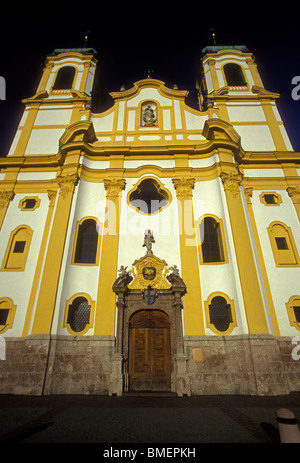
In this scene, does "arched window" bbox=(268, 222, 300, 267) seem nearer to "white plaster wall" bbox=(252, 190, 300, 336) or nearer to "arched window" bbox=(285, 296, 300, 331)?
"white plaster wall" bbox=(252, 190, 300, 336)

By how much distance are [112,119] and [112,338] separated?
1299cm

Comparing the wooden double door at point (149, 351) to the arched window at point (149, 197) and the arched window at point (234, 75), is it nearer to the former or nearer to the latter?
the arched window at point (149, 197)

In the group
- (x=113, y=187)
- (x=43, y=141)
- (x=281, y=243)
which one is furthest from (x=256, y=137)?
(x=43, y=141)

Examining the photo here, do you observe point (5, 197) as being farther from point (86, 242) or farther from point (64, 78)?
point (64, 78)

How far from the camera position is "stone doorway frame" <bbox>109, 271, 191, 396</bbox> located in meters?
9.30

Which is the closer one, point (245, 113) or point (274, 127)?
point (274, 127)

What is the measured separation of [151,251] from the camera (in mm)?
11844

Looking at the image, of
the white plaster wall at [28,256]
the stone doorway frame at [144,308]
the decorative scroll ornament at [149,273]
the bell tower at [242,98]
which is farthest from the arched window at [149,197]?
the bell tower at [242,98]

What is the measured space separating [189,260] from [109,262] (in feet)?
11.6

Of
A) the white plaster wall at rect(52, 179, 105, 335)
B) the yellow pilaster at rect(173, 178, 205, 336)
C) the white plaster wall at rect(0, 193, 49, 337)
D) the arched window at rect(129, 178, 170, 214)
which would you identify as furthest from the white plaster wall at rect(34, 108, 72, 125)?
the yellow pilaster at rect(173, 178, 205, 336)

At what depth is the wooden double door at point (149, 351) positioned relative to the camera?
9.81 meters

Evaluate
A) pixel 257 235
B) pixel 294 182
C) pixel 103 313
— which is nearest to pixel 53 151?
pixel 103 313
